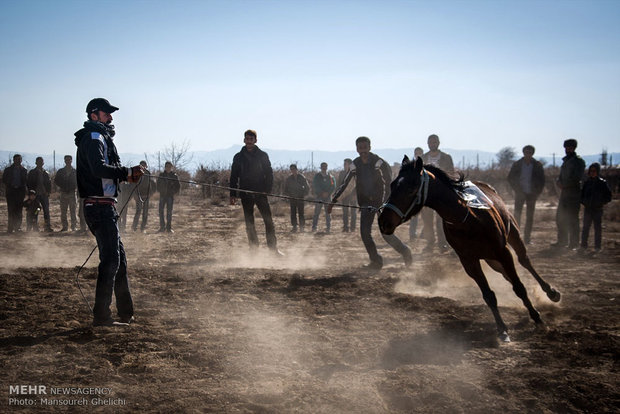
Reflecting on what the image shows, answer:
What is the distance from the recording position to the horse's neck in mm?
4711

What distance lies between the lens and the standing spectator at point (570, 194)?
33.6 feet

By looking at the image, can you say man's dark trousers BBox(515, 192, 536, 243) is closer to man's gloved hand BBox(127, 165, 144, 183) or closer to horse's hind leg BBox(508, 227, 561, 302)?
horse's hind leg BBox(508, 227, 561, 302)

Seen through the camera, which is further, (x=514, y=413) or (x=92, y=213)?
(x=92, y=213)

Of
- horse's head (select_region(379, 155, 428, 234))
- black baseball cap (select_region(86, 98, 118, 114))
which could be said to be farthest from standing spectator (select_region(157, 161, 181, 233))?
horse's head (select_region(379, 155, 428, 234))

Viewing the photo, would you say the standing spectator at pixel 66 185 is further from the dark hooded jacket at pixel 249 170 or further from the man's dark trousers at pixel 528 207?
the man's dark trousers at pixel 528 207

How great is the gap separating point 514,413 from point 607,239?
438 inches

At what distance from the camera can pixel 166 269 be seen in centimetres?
800

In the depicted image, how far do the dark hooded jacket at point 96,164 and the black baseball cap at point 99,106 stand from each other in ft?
0.52

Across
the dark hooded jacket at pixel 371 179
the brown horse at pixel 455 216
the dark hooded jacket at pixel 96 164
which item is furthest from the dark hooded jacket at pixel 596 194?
the dark hooded jacket at pixel 96 164

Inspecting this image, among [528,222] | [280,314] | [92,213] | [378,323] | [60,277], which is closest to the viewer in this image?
[92,213]

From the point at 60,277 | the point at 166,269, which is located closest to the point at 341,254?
the point at 166,269

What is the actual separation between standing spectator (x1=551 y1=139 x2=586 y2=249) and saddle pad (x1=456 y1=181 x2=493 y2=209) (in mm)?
6330

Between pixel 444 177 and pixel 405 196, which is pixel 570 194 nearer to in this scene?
pixel 444 177

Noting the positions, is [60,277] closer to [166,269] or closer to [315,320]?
[166,269]
